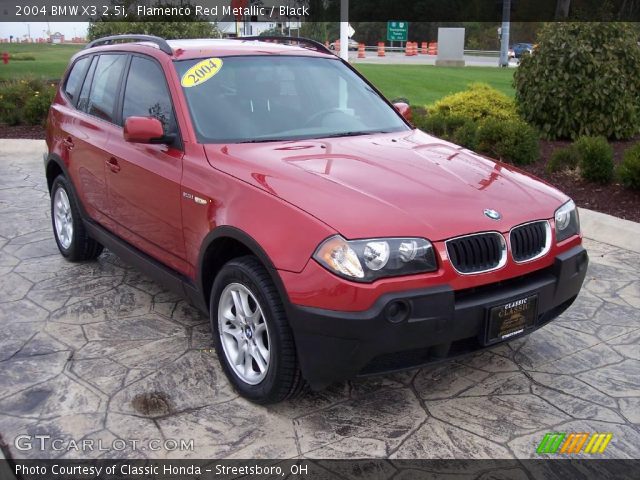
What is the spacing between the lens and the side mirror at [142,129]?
3.87m

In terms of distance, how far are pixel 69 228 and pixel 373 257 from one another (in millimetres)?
3725

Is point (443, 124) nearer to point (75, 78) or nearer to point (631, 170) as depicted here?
point (631, 170)

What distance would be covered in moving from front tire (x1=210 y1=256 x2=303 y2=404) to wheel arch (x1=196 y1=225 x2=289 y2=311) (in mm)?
94

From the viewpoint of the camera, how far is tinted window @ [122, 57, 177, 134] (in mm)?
4199

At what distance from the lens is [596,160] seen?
7.34 metres

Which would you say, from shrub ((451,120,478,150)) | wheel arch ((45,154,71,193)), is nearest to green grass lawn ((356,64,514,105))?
shrub ((451,120,478,150))

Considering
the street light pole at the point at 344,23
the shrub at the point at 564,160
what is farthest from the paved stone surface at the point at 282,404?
the street light pole at the point at 344,23

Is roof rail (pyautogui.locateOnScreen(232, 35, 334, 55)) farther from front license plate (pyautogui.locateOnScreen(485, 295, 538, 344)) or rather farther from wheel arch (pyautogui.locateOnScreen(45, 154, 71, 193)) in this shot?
front license plate (pyautogui.locateOnScreen(485, 295, 538, 344))

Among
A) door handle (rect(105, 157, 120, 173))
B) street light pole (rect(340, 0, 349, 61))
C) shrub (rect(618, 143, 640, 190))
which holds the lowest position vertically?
shrub (rect(618, 143, 640, 190))

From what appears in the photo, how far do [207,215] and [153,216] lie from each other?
0.74 metres

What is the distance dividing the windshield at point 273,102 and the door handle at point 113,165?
2.74 feet

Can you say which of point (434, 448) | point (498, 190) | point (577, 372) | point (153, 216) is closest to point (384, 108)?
point (498, 190)

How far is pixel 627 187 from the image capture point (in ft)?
23.4

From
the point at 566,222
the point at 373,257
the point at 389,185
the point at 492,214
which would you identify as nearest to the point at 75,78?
the point at 389,185
